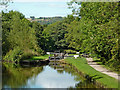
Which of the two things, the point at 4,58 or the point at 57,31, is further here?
the point at 57,31

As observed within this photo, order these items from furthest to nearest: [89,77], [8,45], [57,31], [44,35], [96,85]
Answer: [57,31]
[44,35]
[8,45]
[89,77]
[96,85]

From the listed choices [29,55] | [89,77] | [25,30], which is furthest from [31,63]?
[89,77]

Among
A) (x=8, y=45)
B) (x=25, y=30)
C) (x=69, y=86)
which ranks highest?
(x=25, y=30)

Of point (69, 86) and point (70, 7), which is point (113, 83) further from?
point (70, 7)

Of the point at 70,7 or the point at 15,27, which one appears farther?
the point at 15,27

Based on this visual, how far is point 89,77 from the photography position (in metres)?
19.8

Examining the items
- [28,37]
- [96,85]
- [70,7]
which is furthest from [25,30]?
[96,85]

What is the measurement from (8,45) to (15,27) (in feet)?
12.1

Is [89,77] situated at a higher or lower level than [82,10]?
lower

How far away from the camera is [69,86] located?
57.8ft

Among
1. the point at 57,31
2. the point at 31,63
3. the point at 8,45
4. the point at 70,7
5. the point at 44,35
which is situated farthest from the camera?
the point at 57,31

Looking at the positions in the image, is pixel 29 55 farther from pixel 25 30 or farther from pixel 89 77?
pixel 89 77

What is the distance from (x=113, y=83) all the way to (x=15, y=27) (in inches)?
1055

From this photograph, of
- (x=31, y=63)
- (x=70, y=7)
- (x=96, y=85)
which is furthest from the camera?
(x=31, y=63)
